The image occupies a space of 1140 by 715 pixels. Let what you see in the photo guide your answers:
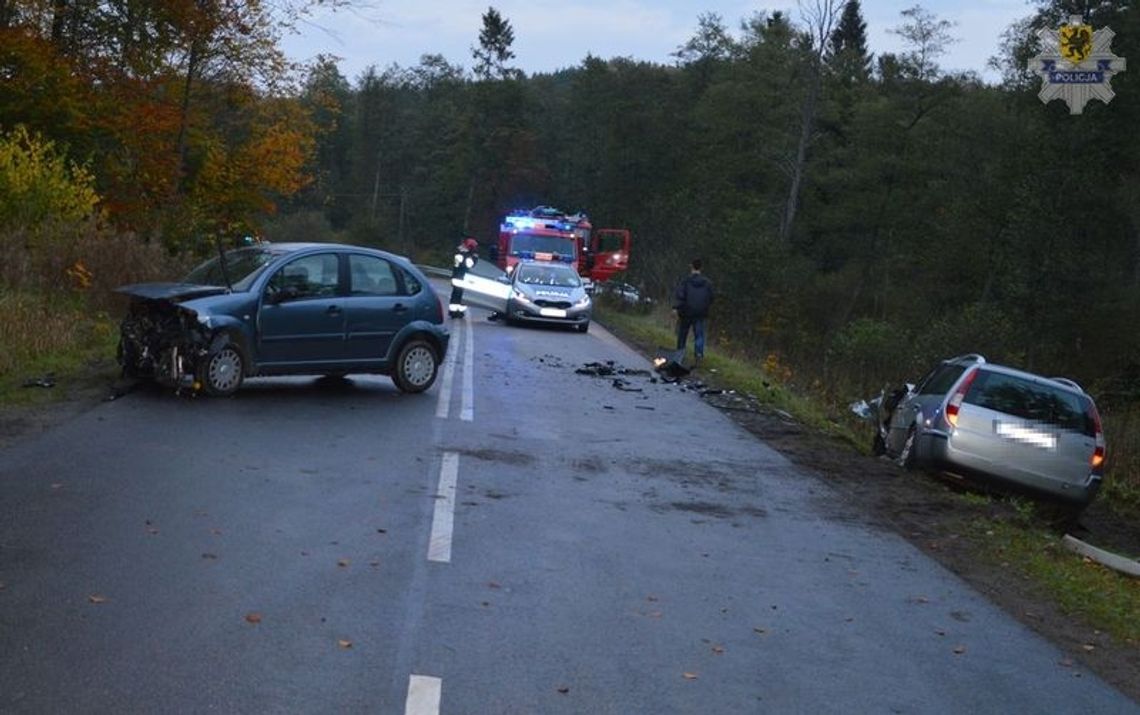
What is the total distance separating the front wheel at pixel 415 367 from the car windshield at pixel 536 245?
26.8 metres

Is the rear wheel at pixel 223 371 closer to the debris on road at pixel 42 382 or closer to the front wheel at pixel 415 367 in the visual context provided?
the debris on road at pixel 42 382

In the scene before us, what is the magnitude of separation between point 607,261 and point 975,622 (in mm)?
46825

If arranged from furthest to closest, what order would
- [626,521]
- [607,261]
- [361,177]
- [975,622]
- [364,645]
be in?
[361,177] < [607,261] < [626,521] < [975,622] < [364,645]

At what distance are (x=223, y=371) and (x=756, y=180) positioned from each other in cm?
6475

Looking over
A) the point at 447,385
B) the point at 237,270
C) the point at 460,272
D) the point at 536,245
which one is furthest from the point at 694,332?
the point at 536,245

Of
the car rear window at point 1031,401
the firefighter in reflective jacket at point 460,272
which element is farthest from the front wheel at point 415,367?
the firefighter in reflective jacket at point 460,272

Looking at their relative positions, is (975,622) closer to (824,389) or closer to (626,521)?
(626,521)

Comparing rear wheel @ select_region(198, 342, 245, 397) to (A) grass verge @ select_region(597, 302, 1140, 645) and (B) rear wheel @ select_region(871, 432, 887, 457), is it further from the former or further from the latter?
(B) rear wheel @ select_region(871, 432, 887, 457)

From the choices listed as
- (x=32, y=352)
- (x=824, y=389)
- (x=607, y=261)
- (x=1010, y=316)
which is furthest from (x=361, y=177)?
(x=32, y=352)

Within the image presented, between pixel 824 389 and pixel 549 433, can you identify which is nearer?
pixel 549 433

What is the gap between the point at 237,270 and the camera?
51.6ft

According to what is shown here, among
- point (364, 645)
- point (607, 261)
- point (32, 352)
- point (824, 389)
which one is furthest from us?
point (607, 261)

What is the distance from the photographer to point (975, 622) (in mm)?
8164

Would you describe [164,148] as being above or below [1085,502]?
above
